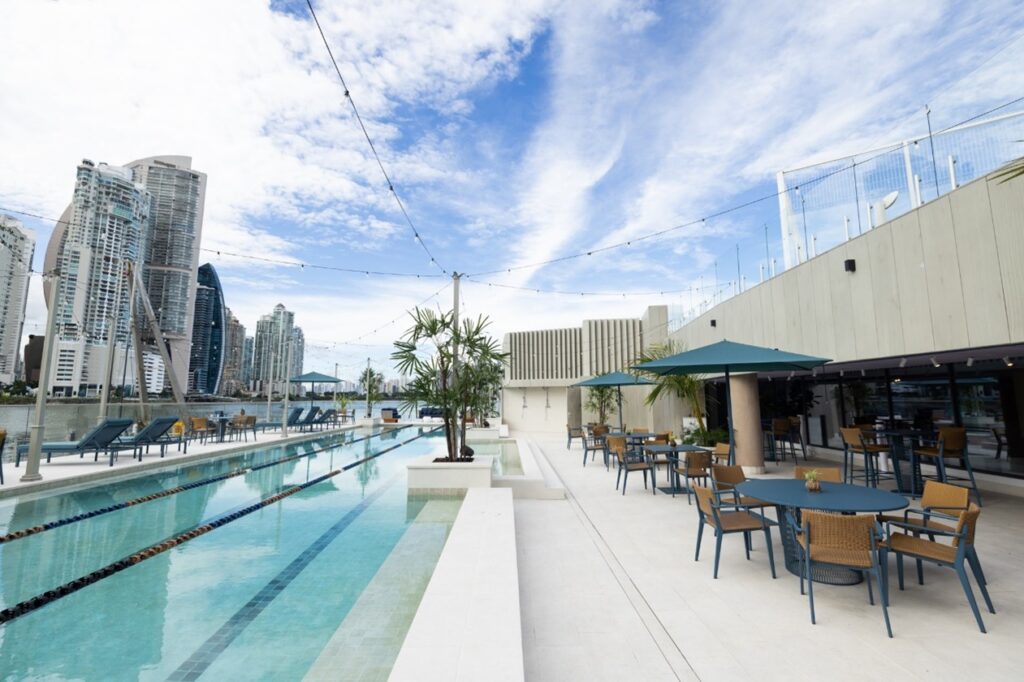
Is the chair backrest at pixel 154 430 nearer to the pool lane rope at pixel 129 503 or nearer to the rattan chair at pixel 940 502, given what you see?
the pool lane rope at pixel 129 503

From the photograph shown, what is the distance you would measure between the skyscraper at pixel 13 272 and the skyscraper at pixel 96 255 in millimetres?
432

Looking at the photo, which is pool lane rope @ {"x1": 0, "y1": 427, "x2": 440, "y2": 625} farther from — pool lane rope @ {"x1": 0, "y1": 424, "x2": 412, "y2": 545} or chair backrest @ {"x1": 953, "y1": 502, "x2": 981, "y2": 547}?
chair backrest @ {"x1": 953, "y1": 502, "x2": 981, "y2": 547}

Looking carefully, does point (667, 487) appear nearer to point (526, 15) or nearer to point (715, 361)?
point (715, 361)

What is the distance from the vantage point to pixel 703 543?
14.3ft

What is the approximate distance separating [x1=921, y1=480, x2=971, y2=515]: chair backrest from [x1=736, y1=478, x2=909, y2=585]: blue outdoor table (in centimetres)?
33

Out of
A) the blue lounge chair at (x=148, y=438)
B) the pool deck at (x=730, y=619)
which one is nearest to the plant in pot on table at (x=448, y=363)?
the pool deck at (x=730, y=619)

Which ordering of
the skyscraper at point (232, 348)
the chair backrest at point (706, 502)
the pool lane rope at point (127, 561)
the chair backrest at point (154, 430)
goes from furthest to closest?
the skyscraper at point (232, 348)
the chair backrest at point (154, 430)
the chair backrest at point (706, 502)
the pool lane rope at point (127, 561)

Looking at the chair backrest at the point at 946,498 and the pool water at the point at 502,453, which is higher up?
the chair backrest at the point at 946,498

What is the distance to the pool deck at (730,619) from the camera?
234cm

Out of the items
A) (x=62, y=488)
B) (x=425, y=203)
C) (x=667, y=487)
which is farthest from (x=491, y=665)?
(x=425, y=203)

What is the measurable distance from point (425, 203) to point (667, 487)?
8.03 m

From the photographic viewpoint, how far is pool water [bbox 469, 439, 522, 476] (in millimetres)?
8859

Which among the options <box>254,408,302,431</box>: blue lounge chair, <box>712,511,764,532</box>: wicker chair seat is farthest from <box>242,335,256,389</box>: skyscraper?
<box>712,511,764,532</box>: wicker chair seat

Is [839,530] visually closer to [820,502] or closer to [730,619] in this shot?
[820,502]
